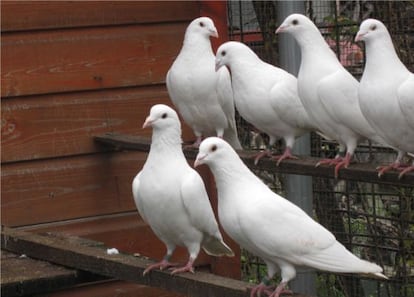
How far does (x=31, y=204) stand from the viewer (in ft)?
18.3

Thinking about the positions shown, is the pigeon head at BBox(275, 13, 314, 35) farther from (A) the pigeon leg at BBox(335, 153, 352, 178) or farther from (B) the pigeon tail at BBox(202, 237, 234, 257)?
(B) the pigeon tail at BBox(202, 237, 234, 257)

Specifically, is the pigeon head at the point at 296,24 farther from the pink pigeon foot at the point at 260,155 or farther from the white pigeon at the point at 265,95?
the pink pigeon foot at the point at 260,155

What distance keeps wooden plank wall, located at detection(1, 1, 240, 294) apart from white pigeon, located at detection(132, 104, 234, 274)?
57.0 inches

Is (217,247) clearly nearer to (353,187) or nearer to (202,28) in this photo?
(202,28)

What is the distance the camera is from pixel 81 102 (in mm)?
5664

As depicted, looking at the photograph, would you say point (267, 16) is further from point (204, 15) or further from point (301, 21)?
point (301, 21)

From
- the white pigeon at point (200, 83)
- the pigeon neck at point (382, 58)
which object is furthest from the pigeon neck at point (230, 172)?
the white pigeon at point (200, 83)

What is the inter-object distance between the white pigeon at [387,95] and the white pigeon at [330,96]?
256mm

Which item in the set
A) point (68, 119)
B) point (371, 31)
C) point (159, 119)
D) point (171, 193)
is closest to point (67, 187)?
point (68, 119)

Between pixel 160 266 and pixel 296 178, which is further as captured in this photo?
pixel 296 178

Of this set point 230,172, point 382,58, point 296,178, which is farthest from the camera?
point 296,178

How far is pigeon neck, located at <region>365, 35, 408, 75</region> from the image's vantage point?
4.31 meters

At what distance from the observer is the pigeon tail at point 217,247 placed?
4.34 m

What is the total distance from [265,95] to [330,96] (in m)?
0.44
